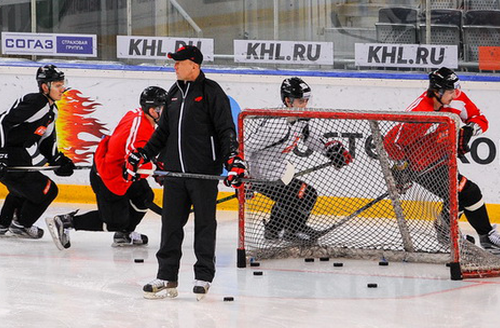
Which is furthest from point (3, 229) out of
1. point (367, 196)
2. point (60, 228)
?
point (367, 196)

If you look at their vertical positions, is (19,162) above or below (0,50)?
below

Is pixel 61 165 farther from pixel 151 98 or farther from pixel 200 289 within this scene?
pixel 200 289

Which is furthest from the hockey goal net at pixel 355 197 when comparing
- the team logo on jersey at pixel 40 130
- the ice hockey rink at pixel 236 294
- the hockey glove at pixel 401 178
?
the team logo on jersey at pixel 40 130

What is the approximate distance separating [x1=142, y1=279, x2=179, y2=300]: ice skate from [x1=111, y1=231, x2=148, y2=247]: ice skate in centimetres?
149

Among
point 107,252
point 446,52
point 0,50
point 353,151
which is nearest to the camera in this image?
point 107,252

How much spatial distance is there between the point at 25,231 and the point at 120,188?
829 millimetres

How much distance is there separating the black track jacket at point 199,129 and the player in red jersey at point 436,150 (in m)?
1.29

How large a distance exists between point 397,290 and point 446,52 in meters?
2.98

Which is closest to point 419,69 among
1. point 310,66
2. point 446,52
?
point 446,52

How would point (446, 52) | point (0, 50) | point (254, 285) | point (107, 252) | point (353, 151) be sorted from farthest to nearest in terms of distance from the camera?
point (0, 50) → point (446, 52) → point (353, 151) → point (107, 252) → point (254, 285)

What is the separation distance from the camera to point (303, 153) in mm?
5840

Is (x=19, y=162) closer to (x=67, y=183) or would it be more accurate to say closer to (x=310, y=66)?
(x=67, y=183)

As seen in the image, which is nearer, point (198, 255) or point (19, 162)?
point (198, 255)

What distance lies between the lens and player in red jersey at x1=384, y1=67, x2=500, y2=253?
202 inches
